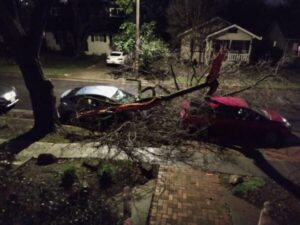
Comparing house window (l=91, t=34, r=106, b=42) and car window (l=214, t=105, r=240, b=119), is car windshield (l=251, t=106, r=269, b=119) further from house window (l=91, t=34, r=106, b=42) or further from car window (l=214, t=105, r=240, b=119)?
house window (l=91, t=34, r=106, b=42)

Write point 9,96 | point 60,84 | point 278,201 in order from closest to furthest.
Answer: point 278,201
point 9,96
point 60,84

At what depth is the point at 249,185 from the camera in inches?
305

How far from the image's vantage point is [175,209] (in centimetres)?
664

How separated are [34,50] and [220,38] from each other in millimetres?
21314

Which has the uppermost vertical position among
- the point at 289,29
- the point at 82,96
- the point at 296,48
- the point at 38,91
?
the point at 289,29

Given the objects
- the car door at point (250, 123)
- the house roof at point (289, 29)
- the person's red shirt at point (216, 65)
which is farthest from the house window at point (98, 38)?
the person's red shirt at point (216, 65)

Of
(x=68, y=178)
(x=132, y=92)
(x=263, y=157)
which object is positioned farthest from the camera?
(x=132, y=92)

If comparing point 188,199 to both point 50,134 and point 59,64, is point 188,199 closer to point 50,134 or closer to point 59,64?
point 50,134

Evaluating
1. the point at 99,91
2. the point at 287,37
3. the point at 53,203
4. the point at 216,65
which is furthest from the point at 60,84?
the point at 287,37

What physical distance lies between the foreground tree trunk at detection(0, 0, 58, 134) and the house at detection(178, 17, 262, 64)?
17.1 meters

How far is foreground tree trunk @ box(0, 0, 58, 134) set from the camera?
29.4 ft

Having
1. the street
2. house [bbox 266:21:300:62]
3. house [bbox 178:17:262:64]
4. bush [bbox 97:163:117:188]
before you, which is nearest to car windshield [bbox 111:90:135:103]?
bush [bbox 97:163:117:188]

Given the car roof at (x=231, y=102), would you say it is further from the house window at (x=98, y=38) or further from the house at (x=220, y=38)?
the house window at (x=98, y=38)

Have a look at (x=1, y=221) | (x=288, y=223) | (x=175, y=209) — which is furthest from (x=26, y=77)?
(x=288, y=223)
